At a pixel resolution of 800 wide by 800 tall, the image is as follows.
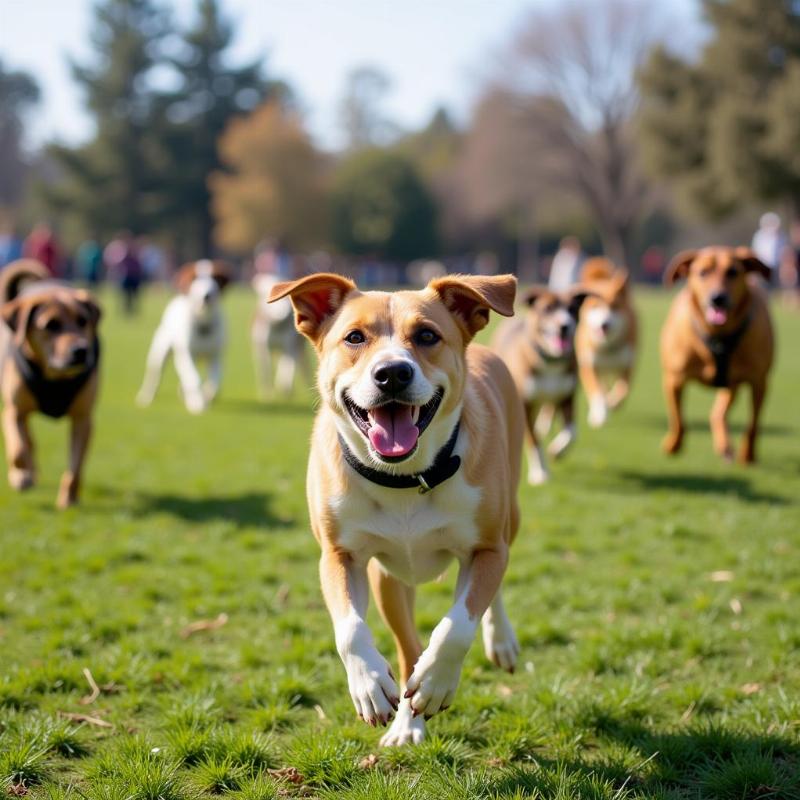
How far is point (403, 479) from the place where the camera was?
3676 millimetres

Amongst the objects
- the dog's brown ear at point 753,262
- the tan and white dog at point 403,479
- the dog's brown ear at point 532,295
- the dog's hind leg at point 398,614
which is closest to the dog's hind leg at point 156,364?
the dog's brown ear at point 532,295

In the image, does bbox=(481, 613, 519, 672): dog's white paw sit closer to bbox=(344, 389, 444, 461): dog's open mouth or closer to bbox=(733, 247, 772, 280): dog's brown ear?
bbox=(344, 389, 444, 461): dog's open mouth

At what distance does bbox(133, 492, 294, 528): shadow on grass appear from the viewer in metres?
7.56

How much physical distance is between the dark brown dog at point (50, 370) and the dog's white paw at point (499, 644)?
4.38 m

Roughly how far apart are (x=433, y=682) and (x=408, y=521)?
0.64 metres

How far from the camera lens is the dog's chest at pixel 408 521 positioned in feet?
12.0

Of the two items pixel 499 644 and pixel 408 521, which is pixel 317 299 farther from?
pixel 499 644

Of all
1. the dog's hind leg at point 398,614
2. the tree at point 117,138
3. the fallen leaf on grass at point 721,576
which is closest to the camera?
the dog's hind leg at point 398,614

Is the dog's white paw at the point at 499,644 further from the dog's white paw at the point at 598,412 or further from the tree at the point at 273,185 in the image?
the tree at the point at 273,185

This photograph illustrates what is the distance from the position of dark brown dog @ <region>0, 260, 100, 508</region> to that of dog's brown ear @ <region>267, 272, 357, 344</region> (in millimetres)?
3768

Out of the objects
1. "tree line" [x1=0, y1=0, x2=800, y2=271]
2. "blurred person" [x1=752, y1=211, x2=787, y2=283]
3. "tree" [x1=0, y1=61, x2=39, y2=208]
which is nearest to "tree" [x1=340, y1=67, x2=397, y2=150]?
"tree line" [x1=0, y1=0, x2=800, y2=271]

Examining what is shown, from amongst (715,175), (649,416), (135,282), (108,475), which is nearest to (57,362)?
(108,475)

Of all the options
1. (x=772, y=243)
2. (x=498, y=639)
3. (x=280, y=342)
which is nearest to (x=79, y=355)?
(x=498, y=639)

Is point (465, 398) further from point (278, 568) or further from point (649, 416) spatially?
point (649, 416)
